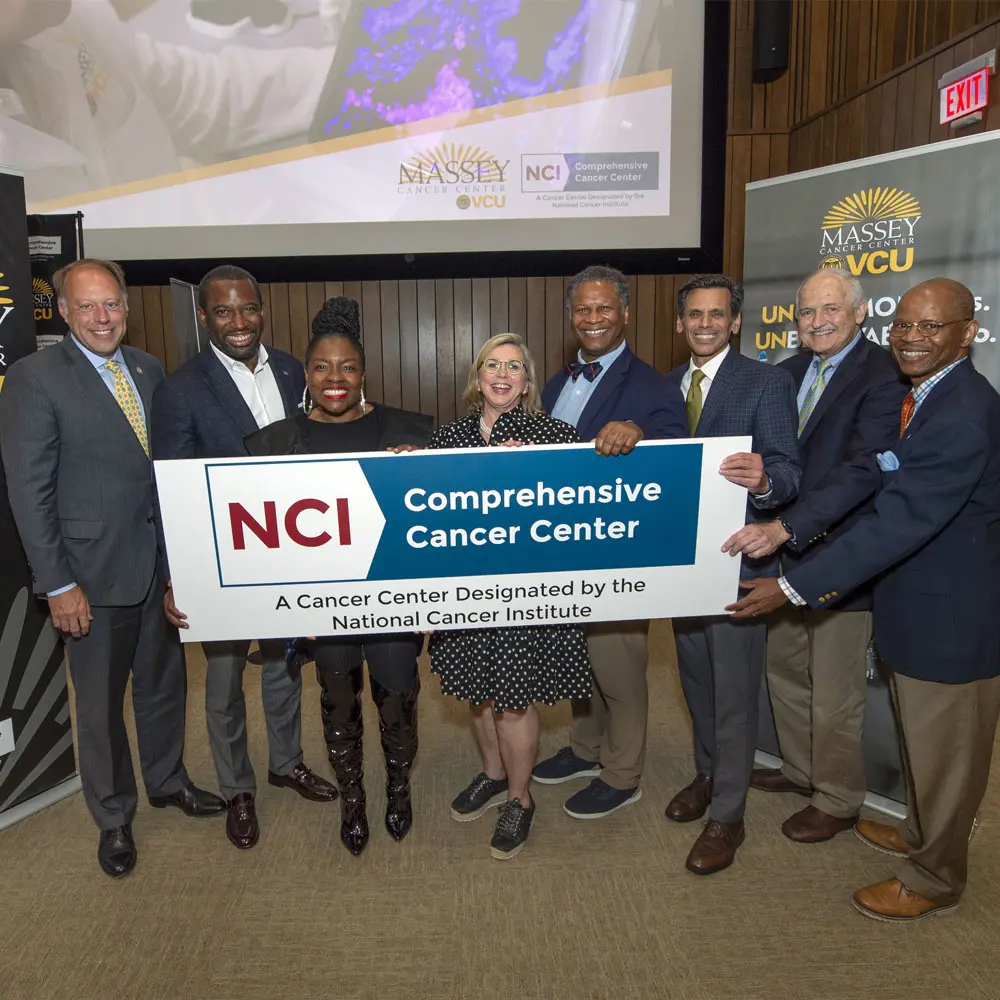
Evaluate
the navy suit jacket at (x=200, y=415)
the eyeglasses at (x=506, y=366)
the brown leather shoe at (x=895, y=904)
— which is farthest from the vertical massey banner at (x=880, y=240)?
the navy suit jacket at (x=200, y=415)

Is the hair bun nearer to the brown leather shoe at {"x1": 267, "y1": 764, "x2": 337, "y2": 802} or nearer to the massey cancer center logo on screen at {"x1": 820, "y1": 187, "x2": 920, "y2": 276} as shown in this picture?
the brown leather shoe at {"x1": 267, "y1": 764, "x2": 337, "y2": 802}

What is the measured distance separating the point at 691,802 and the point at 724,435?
132cm

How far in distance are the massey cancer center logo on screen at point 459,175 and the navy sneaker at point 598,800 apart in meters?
3.70

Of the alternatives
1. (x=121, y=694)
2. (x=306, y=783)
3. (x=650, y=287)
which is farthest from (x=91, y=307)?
(x=650, y=287)

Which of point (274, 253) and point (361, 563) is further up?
point (274, 253)

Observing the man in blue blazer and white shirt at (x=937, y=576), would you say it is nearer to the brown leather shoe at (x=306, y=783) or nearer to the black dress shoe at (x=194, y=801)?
the brown leather shoe at (x=306, y=783)

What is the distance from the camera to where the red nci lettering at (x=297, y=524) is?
6.75 feet

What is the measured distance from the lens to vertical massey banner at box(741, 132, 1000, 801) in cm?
266

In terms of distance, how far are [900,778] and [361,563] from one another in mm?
2015

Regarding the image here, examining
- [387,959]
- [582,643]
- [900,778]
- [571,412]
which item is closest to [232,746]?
[387,959]

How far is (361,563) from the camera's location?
212 cm

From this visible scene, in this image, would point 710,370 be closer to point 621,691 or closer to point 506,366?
point 506,366

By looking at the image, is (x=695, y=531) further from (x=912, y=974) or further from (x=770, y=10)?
(x=770, y=10)

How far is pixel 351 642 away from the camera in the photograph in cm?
234
